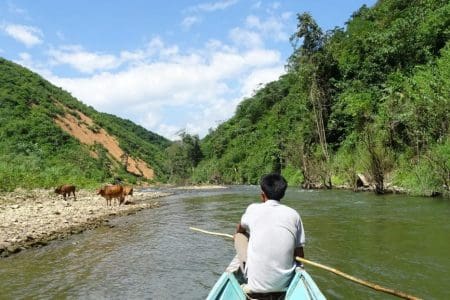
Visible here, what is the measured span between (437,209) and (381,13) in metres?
34.5

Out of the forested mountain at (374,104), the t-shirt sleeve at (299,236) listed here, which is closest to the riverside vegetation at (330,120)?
the forested mountain at (374,104)

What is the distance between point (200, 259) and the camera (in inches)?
394

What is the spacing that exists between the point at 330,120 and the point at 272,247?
3490cm

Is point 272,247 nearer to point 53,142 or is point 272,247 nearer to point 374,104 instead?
point 374,104

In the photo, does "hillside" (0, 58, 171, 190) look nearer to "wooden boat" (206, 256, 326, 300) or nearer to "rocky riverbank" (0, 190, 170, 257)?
"rocky riverbank" (0, 190, 170, 257)

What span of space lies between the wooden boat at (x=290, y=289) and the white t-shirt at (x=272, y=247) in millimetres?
99

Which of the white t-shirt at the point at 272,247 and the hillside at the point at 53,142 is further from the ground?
the hillside at the point at 53,142

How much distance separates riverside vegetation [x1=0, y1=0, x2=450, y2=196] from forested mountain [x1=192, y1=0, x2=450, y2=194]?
0.26 ft

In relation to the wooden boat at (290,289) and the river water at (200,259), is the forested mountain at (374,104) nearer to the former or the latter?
the river water at (200,259)

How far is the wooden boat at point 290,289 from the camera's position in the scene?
4559mm

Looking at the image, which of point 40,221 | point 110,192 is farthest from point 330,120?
point 40,221

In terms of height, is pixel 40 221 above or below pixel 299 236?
below

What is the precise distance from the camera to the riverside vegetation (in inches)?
906

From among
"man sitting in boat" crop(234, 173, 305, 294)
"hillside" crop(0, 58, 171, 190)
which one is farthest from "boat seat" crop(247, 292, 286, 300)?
"hillside" crop(0, 58, 171, 190)
